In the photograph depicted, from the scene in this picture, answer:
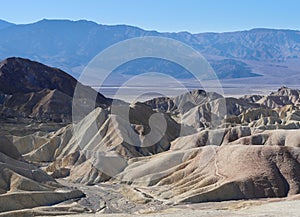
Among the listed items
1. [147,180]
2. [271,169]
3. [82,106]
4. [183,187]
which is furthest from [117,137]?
[82,106]

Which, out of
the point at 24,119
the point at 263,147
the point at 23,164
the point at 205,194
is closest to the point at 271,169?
the point at 263,147

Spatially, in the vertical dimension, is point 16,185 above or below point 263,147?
below

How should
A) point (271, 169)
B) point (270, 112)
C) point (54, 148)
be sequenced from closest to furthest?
1. point (271, 169)
2. point (54, 148)
3. point (270, 112)

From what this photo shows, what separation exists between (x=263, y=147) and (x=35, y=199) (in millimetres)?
35065

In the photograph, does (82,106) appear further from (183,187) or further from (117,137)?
(183,187)

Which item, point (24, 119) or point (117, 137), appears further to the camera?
point (24, 119)

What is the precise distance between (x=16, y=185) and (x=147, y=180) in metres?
22.8

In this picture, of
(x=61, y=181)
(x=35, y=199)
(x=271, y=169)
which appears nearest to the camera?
(x=35, y=199)

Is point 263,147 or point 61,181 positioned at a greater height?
point 263,147

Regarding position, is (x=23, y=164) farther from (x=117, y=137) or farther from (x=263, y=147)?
(x=263, y=147)

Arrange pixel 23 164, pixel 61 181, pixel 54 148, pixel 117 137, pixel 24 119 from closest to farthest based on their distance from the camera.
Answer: pixel 23 164, pixel 61 181, pixel 117 137, pixel 54 148, pixel 24 119

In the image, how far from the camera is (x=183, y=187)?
81688 mm

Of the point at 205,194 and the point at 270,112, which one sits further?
the point at 270,112

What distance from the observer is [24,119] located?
158875 millimetres
